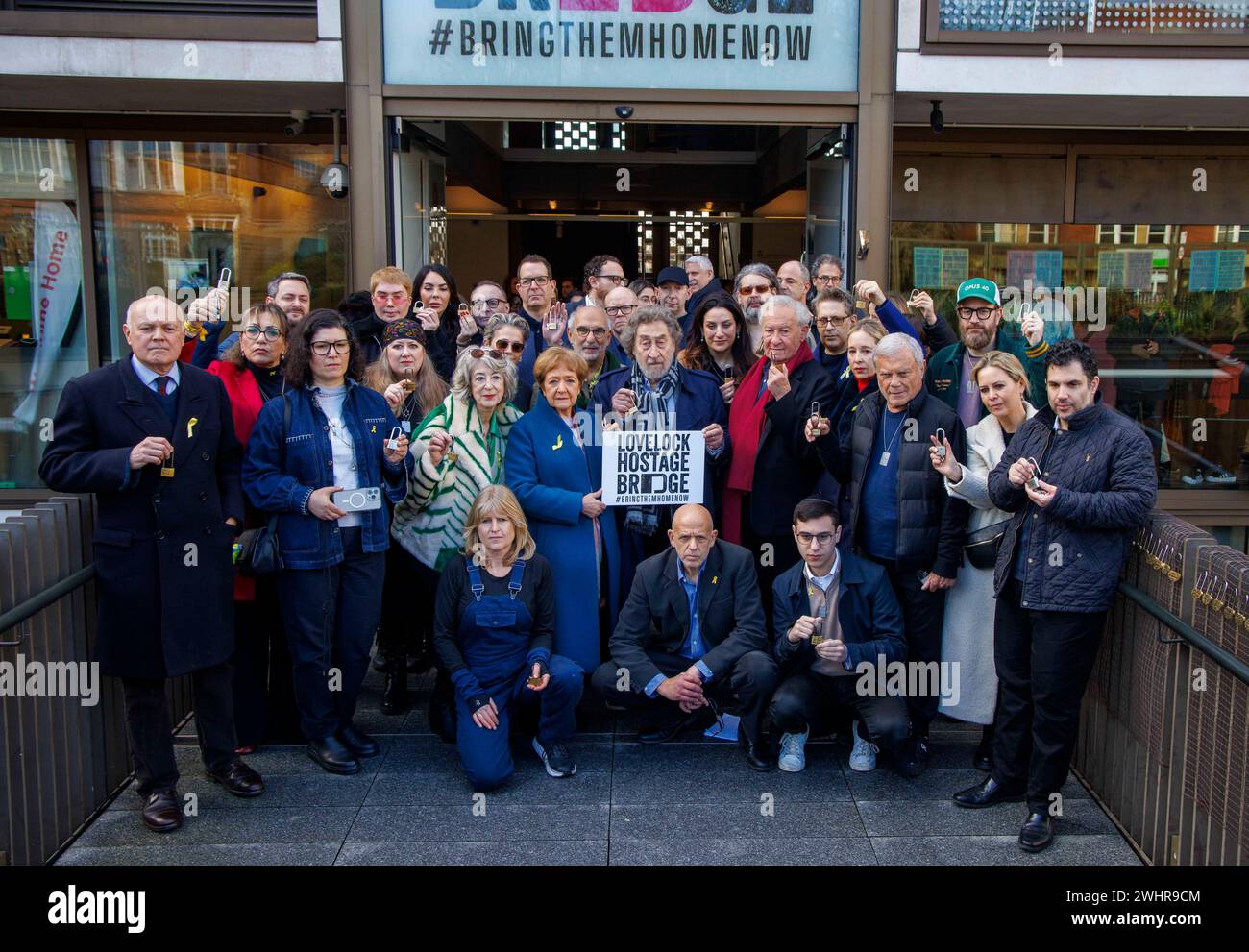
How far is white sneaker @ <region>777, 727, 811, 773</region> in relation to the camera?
5.47 meters

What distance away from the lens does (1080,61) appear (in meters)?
7.93

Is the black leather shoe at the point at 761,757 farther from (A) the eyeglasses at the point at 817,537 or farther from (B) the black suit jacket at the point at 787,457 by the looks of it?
(B) the black suit jacket at the point at 787,457

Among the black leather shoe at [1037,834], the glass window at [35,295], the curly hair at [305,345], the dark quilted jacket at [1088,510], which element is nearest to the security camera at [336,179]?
the glass window at [35,295]

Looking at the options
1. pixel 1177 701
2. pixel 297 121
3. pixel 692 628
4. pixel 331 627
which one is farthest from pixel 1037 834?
pixel 297 121

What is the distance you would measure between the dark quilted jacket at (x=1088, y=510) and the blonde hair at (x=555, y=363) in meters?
2.33

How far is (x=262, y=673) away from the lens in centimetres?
567

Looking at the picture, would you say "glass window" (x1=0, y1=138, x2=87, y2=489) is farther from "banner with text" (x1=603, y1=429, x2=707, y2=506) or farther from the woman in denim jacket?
"banner with text" (x1=603, y1=429, x2=707, y2=506)

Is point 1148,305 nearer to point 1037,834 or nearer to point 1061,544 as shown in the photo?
point 1061,544

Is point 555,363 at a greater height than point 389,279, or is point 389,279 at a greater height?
point 389,279

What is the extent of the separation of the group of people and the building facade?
2.26m

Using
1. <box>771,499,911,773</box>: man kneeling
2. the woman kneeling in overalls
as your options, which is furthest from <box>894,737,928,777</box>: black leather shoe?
the woman kneeling in overalls

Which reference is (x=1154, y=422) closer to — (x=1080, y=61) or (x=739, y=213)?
(x=1080, y=61)

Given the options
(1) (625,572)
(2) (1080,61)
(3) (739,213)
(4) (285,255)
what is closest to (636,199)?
(3) (739,213)

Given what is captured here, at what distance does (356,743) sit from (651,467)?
6.74ft
